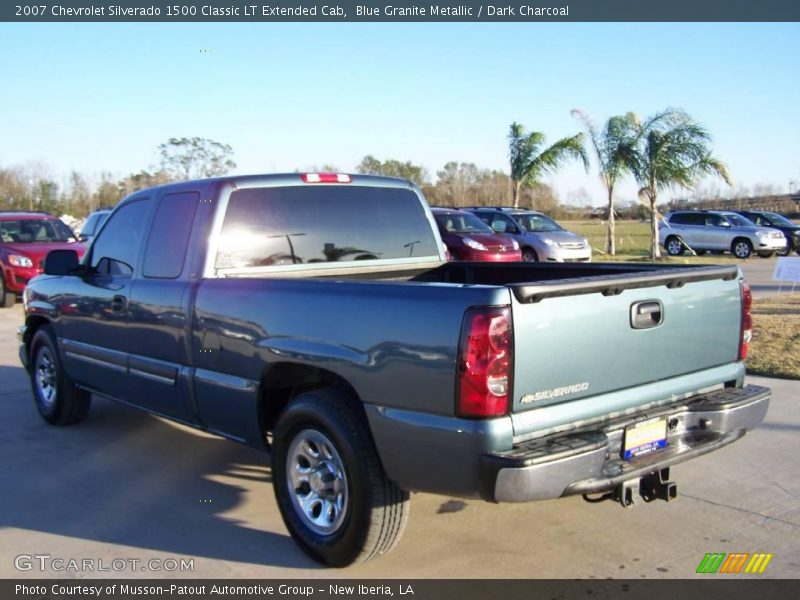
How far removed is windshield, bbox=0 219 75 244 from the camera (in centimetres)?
1582

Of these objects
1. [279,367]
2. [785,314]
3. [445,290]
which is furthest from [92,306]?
[785,314]

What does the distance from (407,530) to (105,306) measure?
2792 mm

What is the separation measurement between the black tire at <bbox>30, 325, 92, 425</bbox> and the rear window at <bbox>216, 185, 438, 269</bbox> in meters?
2.51

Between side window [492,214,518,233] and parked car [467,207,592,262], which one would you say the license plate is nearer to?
parked car [467,207,592,262]

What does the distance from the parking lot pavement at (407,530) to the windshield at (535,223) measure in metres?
16.6

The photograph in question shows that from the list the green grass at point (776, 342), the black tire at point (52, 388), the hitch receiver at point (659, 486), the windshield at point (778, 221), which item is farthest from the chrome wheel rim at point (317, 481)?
the windshield at point (778, 221)

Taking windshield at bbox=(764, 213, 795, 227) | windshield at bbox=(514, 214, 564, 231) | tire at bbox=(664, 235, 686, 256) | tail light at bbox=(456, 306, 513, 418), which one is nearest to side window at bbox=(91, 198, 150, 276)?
tail light at bbox=(456, 306, 513, 418)

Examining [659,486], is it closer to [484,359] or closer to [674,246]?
[484,359]

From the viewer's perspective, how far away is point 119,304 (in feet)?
18.3

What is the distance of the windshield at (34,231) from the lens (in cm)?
1582

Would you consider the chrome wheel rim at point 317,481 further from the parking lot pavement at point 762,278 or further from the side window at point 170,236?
the parking lot pavement at point 762,278

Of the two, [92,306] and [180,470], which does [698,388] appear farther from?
[92,306]

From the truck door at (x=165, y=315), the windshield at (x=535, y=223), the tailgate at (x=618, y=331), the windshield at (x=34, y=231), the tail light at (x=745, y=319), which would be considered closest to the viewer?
the tailgate at (x=618, y=331)

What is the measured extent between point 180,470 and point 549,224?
18460 millimetres
